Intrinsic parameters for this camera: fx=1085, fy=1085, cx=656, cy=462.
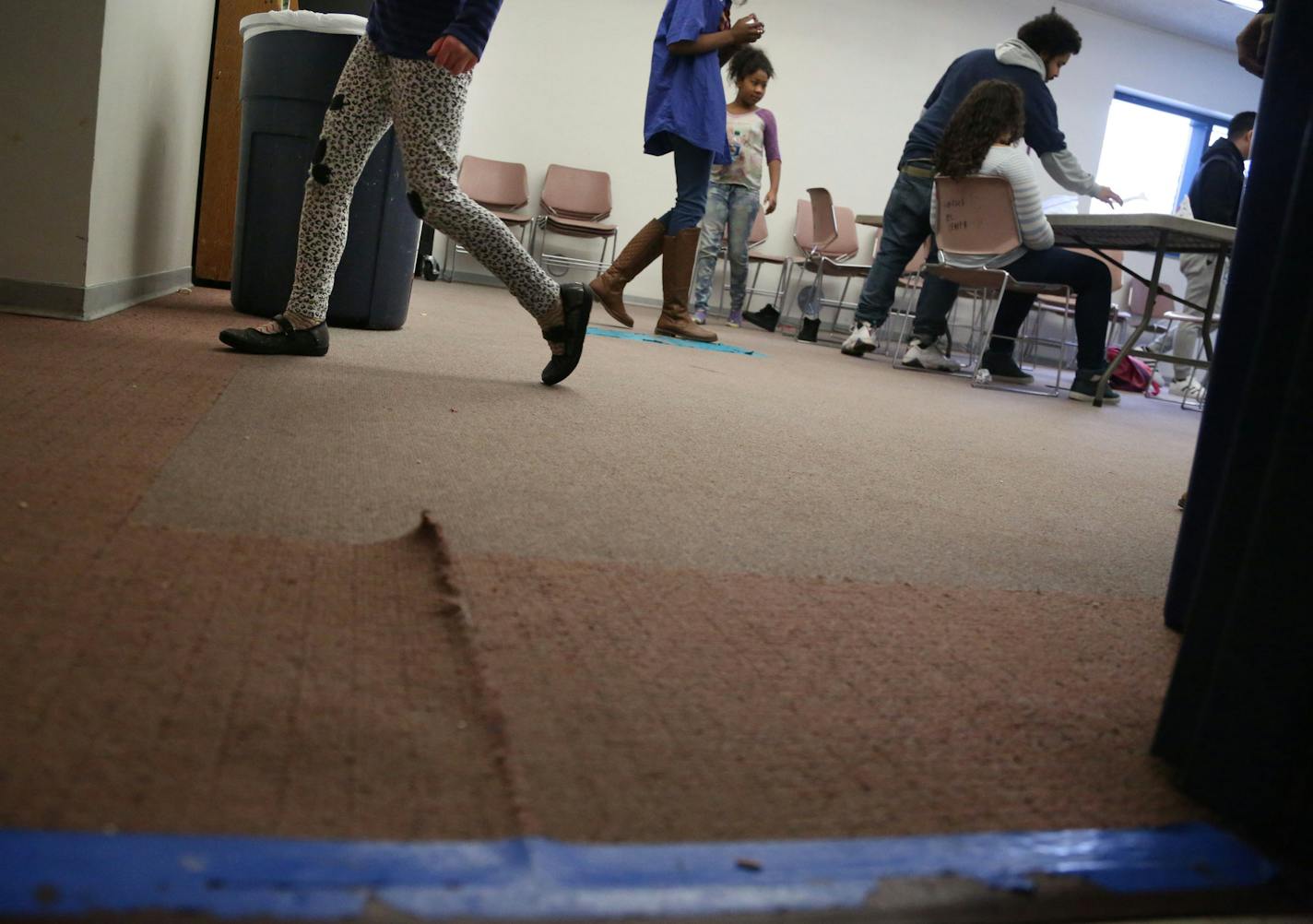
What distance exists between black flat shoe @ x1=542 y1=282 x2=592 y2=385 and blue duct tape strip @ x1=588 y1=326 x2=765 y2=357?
1713 millimetres

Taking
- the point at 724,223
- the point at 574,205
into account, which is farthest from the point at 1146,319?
the point at 574,205

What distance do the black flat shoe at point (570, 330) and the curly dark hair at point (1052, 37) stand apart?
3519mm

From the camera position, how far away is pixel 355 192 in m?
3.04

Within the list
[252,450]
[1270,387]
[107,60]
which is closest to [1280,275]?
[1270,387]

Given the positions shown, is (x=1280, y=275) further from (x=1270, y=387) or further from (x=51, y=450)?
(x=51, y=450)

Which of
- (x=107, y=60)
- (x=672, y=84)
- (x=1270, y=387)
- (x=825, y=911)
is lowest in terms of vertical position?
(x=825, y=911)

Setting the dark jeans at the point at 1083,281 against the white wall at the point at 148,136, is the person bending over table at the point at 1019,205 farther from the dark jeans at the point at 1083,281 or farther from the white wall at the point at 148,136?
the white wall at the point at 148,136

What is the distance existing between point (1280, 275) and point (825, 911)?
1.85ft

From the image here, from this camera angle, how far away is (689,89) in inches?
159

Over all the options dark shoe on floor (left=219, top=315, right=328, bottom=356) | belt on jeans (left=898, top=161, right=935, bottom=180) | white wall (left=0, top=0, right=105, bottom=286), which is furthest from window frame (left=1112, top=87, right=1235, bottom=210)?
white wall (left=0, top=0, right=105, bottom=286)

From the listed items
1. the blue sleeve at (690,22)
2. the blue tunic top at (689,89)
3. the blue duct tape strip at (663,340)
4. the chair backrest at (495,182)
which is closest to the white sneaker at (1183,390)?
the blue duct tape strip at (663,340)

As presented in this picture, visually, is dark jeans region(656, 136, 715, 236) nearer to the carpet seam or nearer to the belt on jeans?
the belt on jeans

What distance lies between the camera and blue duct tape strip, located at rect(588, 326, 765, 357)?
4250 millimetres

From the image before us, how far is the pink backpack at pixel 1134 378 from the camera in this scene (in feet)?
20.0
